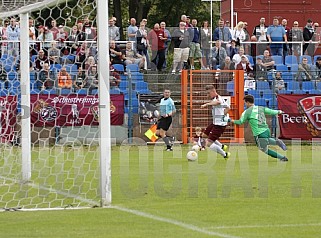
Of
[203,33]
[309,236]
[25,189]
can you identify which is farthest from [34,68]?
[309,236]

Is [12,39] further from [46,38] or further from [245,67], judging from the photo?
[245,67]

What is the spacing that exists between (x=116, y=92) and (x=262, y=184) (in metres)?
14.0

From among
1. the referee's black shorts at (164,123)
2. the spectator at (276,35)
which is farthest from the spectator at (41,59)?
the spectator at (276,35)

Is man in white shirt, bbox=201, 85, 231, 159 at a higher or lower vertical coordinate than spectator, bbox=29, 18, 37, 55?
lower

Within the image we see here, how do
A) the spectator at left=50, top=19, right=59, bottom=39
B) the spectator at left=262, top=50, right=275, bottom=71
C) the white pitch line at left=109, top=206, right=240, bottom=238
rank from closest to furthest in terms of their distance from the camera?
the white pitch line at left=109, top=206, right=240, bottom=238 < the spectator at left=50, top=19, right=59, bottom=39 < the spectator at left=262, top=50, right=275, bottom=71

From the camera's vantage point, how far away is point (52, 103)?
2364 cm

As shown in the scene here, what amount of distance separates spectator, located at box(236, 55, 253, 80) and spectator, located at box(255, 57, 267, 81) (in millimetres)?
239

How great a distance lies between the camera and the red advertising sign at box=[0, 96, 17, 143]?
1823 cm

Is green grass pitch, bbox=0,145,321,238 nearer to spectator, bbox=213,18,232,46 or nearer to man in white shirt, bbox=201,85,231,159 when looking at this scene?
man in white shirt, bbox=201,85,231,159

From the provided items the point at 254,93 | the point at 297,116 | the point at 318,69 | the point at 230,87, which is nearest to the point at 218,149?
the point at 297,116

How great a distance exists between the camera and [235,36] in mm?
30094

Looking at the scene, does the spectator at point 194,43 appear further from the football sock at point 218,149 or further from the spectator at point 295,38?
the football sock at point 218,149

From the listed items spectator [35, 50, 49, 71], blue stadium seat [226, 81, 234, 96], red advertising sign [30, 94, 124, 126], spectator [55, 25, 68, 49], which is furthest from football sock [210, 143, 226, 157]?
Result: blue stadium seat [226, 81, 234, 96]

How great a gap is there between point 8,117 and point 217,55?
11.2 meters
